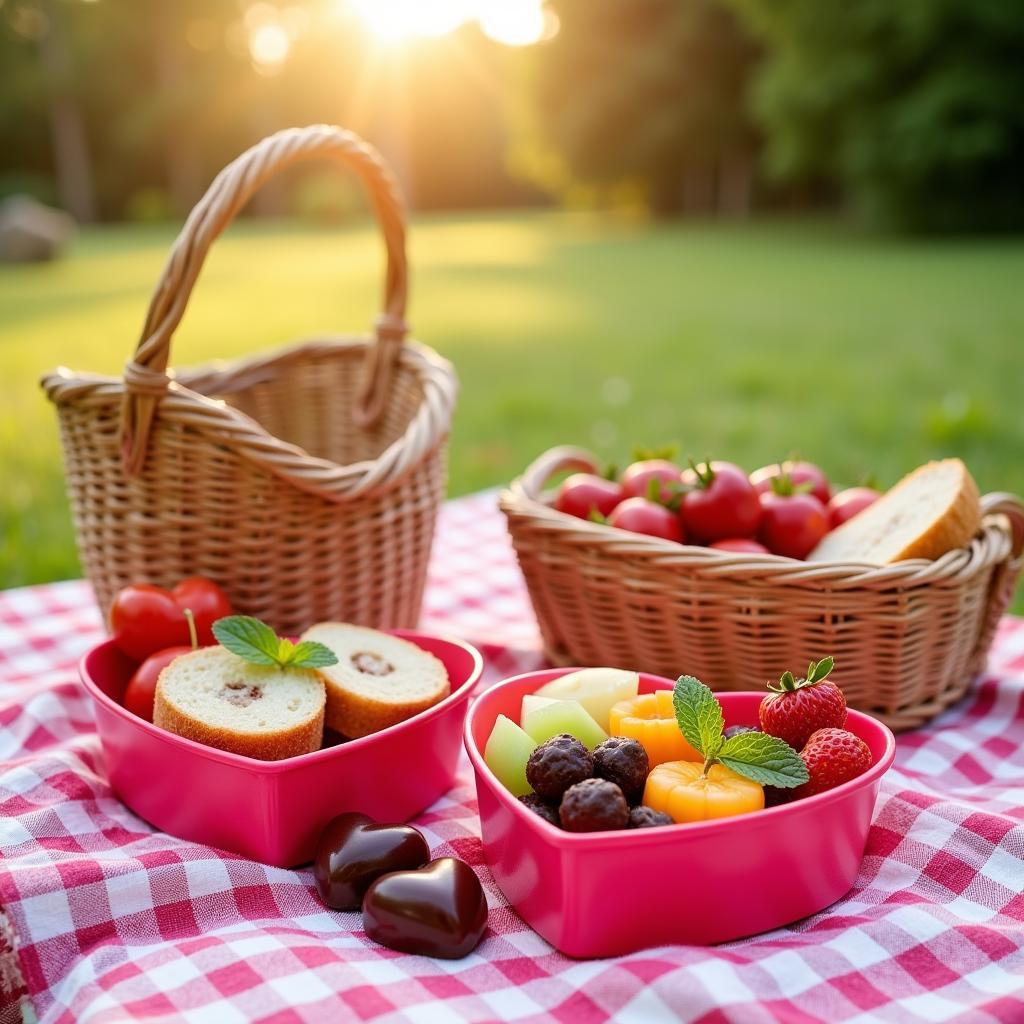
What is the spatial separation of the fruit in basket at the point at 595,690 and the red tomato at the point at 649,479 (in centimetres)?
55

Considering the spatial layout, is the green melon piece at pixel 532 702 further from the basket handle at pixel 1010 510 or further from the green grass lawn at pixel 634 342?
the green grass lawn at pixel 634 342

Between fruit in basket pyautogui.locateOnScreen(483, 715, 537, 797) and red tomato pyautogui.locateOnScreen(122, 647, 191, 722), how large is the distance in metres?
0.54

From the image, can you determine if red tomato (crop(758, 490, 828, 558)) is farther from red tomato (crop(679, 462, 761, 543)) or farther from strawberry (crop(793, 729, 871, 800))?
strawberry (crop(793, 729, 871, 800))

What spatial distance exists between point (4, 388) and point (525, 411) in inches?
103

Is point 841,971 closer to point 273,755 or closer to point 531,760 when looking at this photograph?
point 531,760

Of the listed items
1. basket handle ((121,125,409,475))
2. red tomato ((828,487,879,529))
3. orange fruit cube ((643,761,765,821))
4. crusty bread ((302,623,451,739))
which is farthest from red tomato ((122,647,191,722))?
red tomato ((828,487,879,529))

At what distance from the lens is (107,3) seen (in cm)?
2848

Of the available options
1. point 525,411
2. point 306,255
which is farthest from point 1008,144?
point 525,411

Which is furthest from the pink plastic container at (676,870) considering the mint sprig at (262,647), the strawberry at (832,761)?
the mint sprig at (262,647)

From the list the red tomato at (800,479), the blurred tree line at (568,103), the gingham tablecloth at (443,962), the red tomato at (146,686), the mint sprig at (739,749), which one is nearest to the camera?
the gingham tablecloth at (443,962)

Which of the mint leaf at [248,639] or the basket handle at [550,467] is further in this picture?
the basket handle at [550,467]

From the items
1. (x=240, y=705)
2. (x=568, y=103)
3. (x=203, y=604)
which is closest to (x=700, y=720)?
(x=240, y=705)

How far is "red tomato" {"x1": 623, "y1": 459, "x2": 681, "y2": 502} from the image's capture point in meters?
1.96

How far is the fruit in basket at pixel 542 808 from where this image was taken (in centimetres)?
121
